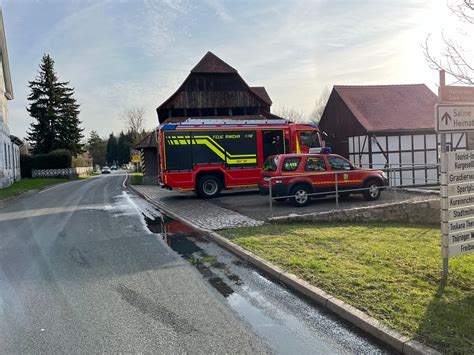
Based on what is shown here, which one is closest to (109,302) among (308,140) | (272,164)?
(272,164)

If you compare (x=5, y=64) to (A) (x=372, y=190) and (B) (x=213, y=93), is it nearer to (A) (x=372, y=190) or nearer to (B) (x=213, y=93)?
(B) (x=213, y=93)

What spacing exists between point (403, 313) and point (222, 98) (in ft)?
92.6

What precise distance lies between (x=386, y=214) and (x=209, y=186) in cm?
758

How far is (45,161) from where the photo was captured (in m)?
50.0

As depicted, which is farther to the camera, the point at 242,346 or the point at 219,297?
the point at 219,297

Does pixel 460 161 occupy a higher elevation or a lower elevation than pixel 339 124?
lower

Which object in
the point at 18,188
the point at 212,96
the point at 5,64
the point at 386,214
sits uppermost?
the point at 5,64

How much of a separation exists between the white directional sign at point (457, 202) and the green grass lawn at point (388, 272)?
1.51ft

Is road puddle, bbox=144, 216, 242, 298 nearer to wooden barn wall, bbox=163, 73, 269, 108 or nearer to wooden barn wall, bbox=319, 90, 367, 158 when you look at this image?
wooden barn wall, bbox=319, 90, 367, 158

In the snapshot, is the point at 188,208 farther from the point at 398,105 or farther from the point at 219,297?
the point at 398,105

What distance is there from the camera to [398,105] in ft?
86.6

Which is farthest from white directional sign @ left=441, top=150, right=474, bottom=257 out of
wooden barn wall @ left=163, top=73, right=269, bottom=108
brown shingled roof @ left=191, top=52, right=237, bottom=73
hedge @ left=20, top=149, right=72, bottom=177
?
hedge @ left=20, top=149, right=72, bottom=177

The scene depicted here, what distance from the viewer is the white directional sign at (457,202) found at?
5.29m

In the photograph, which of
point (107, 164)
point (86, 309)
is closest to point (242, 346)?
point (86, 309)
